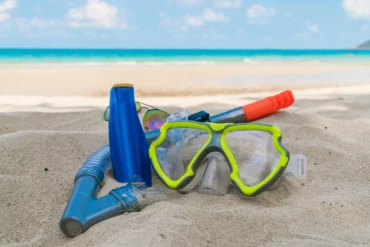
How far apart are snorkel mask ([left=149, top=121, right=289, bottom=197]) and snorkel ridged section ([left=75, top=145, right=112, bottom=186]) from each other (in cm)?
22

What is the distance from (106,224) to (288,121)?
190cm

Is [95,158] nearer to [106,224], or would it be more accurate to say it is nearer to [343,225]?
[106,224]

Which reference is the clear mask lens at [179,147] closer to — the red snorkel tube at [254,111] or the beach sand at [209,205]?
the beach sand at [209,205]

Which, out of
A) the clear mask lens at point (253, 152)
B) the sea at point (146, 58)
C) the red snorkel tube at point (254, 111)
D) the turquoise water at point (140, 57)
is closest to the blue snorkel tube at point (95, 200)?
the clear mask lens at point (253, 152)

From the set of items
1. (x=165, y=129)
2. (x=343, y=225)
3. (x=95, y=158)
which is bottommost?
(x=343, y=225)

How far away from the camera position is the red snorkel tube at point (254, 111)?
2.57m

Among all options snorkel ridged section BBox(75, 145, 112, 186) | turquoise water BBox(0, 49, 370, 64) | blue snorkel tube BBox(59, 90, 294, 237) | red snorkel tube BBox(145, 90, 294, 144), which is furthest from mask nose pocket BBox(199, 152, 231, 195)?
turquoise water BBox(0, 49, 370, 64)

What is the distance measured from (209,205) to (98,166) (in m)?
0.51

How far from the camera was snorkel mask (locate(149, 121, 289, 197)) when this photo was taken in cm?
162

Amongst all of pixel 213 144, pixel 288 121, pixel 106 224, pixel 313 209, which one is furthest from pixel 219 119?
pixel 106 224

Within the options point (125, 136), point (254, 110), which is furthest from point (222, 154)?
point (254, 110)

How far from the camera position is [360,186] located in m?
1.84

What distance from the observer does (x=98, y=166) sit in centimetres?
173

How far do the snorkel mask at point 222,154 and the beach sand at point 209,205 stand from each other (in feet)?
0.25
